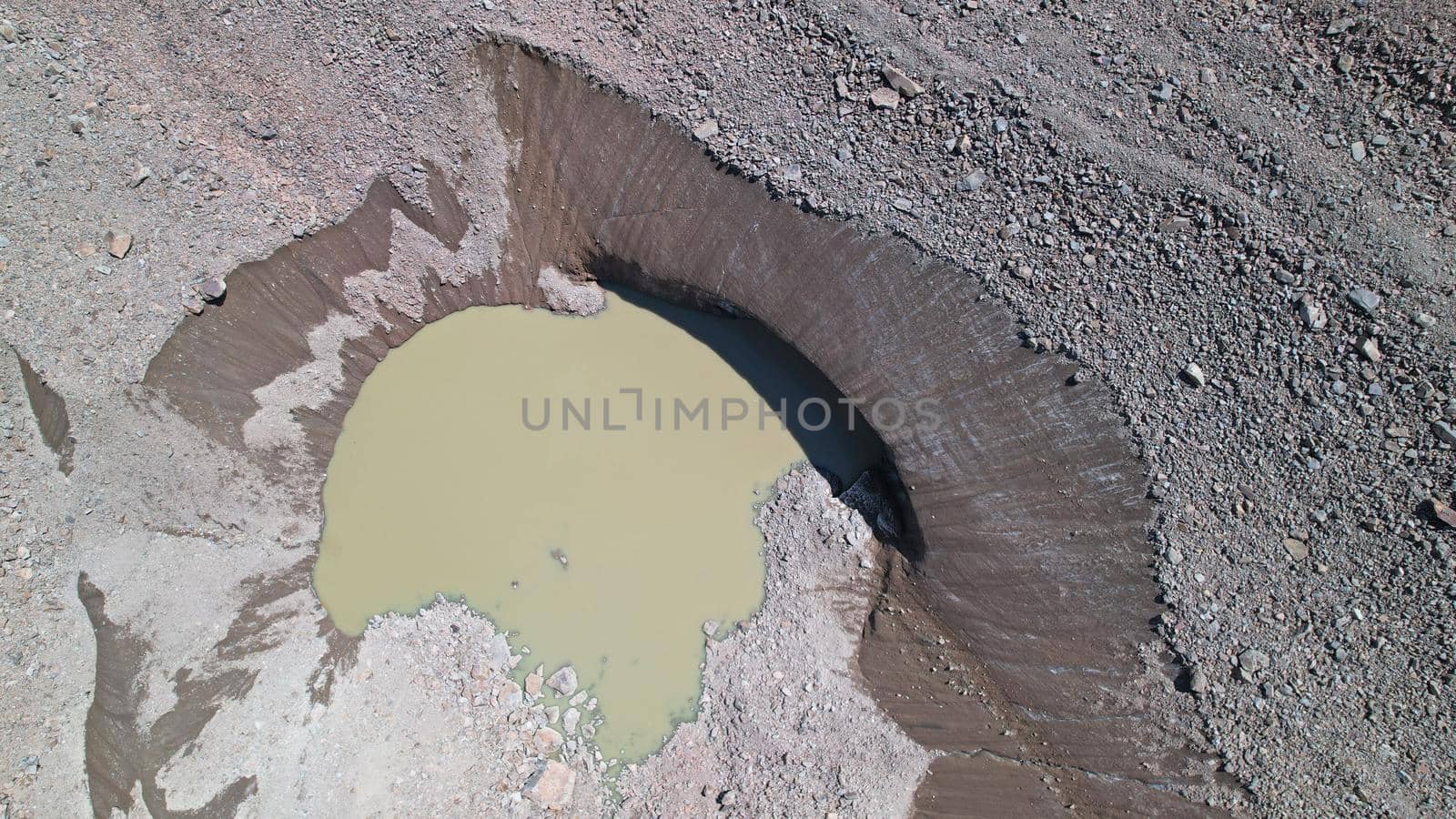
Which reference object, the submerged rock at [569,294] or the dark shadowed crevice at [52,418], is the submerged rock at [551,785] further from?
the dark shadowed crevice at [52,418]

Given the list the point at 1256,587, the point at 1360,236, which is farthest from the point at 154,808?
the point at 1360,236

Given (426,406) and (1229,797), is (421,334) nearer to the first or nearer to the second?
(426,406)

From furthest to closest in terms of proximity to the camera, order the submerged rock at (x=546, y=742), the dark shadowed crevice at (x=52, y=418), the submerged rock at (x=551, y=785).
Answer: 1. the submerged rock at (x=546, y=742)
2. the submerged rock at (x=551, y=785)
3. the dark shadowed crevice at (x=52, y=418)

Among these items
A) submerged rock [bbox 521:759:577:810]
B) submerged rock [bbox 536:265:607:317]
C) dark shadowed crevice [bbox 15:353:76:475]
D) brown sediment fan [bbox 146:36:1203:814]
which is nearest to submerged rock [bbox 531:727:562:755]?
submerged rock [bbox 521:759:577:810]

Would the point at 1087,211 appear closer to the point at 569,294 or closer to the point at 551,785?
the point at 569,294

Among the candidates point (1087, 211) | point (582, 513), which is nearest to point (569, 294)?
point (582, 513)

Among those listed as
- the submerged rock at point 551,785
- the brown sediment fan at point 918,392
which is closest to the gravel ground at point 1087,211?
the brown sediment fan at point 918,392
